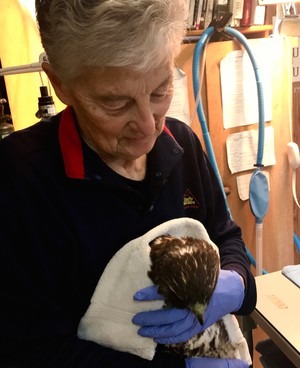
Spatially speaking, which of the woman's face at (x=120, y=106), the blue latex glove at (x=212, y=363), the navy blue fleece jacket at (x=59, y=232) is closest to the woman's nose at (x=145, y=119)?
the woman's face at (x=120, y=106)

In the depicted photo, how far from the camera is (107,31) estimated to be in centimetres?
61

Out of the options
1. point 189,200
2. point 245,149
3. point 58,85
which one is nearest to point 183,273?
point 189,200

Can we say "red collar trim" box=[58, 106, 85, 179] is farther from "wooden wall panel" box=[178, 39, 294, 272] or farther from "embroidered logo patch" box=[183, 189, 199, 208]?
"wooden wall panel" box=[178, 39, 294, 272]

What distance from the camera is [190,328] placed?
0.85 metres

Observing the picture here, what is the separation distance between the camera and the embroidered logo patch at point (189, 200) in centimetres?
98

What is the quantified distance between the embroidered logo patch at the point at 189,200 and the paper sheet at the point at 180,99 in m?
0.75

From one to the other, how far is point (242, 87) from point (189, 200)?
38.5 inches

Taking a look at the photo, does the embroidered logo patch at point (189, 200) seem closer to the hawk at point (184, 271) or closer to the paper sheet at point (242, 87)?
the hawk at point (184, 271)

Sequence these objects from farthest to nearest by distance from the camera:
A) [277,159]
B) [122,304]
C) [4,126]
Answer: [277,159], [4,126], [122,304]

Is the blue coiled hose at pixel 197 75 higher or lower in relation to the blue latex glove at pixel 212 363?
higher

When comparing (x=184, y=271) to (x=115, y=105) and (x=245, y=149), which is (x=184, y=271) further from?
(x=245, y=149)

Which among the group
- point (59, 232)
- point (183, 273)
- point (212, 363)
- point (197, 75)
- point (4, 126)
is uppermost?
point (197, 75)

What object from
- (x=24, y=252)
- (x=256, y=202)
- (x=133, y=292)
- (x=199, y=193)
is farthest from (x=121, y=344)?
(x=256, y=202)

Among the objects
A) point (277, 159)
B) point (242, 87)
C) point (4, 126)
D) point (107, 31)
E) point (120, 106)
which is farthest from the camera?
point (277, 159)
